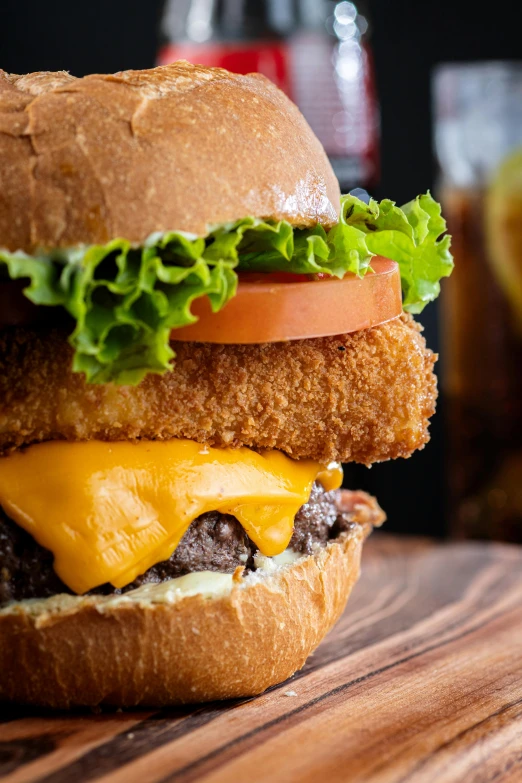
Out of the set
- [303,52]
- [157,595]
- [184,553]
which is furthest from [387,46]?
[157,595]

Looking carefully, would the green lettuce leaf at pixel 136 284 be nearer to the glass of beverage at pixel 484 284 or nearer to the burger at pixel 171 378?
the burger at pixel 171 378

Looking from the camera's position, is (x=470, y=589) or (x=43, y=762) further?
(x=470, y=589)

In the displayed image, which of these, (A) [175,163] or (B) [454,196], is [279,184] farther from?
(B) [454,196]

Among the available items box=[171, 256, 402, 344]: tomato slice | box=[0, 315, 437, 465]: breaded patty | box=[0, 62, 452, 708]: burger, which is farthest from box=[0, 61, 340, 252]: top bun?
box=[0, 315, 437, 465]: breaded patty

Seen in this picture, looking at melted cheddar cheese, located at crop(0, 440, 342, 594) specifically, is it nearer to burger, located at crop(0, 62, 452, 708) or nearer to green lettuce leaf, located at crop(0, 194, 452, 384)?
burger, located at crop(0, 62, 452, 708)

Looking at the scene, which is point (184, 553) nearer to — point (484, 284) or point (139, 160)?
point (139, 160)

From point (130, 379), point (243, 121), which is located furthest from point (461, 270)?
point (130, 379)

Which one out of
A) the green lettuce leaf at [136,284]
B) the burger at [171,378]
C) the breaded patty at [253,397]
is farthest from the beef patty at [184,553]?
the green lettuce leaf at [136,284]
